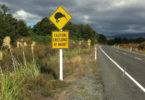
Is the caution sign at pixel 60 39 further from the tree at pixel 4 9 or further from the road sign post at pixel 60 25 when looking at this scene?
the tree at pixel 4 9

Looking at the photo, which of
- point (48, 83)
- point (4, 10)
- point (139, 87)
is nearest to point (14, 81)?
point (48, 83)

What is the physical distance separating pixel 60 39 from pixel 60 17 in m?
0.99

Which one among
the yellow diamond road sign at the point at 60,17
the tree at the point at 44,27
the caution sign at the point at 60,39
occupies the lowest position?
the caution sign at the point at 60,39

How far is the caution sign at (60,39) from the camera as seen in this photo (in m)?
6.52

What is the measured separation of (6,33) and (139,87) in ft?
101

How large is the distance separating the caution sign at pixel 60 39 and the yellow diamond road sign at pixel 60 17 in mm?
340

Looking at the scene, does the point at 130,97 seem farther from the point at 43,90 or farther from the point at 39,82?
the point at 39,82

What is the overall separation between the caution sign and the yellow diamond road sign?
1.12 feet

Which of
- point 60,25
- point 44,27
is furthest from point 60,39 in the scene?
point 44,27

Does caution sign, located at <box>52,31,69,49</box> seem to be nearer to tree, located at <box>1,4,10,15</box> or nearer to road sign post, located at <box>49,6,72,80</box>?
road sign post, located at <box>49,6,72,80</box>

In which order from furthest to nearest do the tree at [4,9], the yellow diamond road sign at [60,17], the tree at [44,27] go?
1. the tree at [44,27]
2. the tree at [4,9]
3. the yellow diamond road sign at [60,17]

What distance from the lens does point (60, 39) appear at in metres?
6.53

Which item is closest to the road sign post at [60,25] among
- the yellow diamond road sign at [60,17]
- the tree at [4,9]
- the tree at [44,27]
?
the yellow diamond road sign at [60,17]

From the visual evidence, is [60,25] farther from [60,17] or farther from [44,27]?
[44,27]
